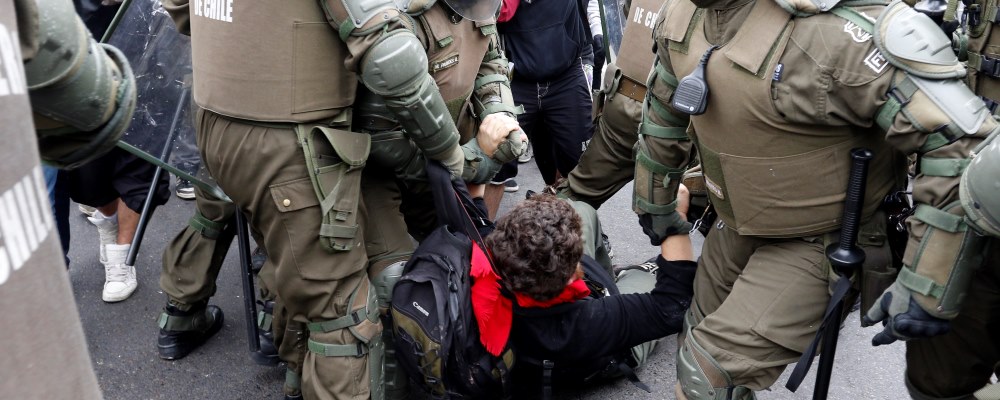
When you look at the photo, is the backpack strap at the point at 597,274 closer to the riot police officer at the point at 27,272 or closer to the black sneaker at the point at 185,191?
the riot police officer at the point at 27,272

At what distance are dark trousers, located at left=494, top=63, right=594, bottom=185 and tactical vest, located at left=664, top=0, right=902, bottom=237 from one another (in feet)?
6.63

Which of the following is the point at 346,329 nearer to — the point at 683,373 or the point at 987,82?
the point at 683,373

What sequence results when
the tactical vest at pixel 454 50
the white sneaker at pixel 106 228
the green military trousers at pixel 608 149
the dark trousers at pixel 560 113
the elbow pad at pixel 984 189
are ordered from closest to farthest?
the elbow pad at pixel 984 189, the tactical vest at pixel 454 50, the green military trousers at pixel 608 149, the white sneaker at pixel 106 228, the dark trousers at pixel 560 113

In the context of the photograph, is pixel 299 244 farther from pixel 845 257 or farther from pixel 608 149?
pixel 608 149

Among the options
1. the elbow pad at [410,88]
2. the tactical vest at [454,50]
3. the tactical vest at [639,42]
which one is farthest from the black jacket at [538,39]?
the elbow pad at [410,88]

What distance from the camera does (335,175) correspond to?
256 centimetres

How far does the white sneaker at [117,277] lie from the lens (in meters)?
4.00

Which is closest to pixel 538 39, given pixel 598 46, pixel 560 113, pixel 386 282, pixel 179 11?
pixel 560 113

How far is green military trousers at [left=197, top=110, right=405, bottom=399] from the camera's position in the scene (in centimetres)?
250

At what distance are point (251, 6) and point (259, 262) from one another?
6.15 ft

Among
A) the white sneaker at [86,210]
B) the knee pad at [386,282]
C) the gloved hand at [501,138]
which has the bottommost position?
the white sneaker at [86,210]

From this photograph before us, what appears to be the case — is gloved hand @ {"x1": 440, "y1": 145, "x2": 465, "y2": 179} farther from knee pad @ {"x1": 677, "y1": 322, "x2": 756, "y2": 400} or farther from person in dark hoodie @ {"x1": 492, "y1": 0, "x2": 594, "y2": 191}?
person in dark hoodie @ {"x1": 492, "y1": 0, "x2": 594, "y2": 191}

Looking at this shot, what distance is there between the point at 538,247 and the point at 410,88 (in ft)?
2.10

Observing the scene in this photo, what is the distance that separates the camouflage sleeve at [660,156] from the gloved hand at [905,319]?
836 millimetres
